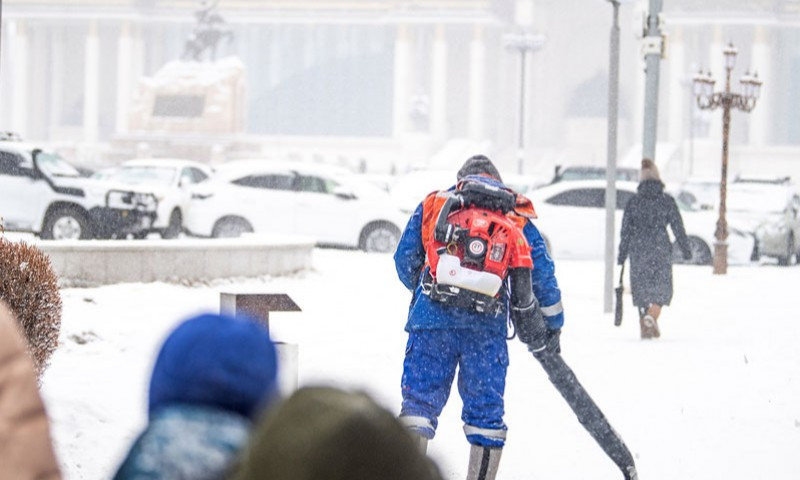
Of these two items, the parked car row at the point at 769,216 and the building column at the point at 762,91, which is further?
the building column at the point at 762,91

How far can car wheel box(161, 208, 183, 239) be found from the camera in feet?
69.4

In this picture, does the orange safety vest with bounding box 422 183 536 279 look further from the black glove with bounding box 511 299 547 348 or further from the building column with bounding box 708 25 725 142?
the building column with bounding box 708 25 725 142

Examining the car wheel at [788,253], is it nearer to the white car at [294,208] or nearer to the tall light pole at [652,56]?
the white car at [294,208]

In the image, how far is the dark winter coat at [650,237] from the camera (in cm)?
1198

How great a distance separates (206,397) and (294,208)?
2042 centimetres

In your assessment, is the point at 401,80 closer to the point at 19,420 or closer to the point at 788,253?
the point at 788,253

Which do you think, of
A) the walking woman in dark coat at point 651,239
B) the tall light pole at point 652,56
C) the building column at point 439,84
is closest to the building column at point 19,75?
the building column at point 439,84

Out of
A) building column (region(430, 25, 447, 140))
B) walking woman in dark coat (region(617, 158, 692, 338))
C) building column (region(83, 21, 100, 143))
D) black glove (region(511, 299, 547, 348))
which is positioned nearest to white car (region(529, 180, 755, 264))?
walking woman in dark coat (region(617, 158, 692, 338))

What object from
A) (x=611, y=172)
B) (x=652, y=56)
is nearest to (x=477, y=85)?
(x=652, y=56)

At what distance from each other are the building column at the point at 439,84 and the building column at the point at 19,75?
69.0ft

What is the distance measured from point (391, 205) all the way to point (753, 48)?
53.4 metres

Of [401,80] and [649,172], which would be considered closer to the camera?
[649,172]

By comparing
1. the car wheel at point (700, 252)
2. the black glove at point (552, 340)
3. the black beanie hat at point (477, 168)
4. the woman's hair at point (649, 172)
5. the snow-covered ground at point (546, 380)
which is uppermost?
the woman's hair at point (649, 172)

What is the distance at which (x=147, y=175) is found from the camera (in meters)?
25.1
